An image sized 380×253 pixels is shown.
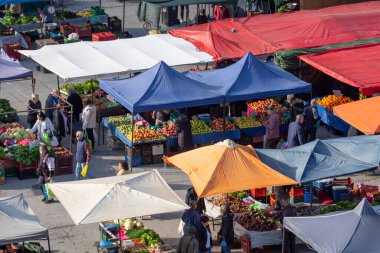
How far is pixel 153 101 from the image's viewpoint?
80.0ft

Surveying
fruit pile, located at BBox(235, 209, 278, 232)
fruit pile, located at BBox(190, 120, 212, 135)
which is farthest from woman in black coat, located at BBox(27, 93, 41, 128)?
fruit pile, located at BBox(235, 209, 278, 232)

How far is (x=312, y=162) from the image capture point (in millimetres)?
20859

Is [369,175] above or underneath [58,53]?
underneath

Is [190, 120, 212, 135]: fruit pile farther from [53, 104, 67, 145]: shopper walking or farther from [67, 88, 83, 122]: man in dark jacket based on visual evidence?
[53, 104, 67, 145]: shopper walking

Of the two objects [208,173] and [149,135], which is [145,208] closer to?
[208,173]

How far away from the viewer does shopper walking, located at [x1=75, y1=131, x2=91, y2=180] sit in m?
23.2

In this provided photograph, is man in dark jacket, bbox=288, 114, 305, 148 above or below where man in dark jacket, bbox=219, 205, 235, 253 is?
above

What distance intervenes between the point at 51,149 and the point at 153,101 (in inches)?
106

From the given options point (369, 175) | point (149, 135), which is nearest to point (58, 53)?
point (149, 135)

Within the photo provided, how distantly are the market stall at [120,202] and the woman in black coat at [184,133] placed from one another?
15.4ft

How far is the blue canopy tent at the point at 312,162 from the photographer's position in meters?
20.6

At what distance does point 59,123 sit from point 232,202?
5.94m

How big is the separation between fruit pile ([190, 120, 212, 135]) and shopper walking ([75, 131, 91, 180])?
3218mm

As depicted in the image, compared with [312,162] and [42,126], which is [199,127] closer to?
[42,126]
